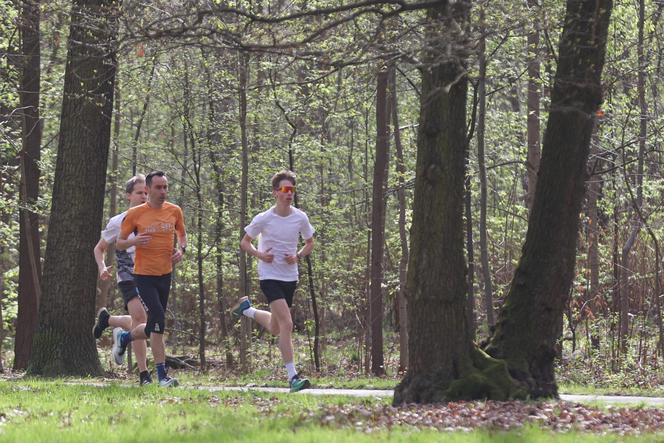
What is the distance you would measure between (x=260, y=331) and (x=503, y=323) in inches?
795

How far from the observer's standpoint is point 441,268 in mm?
9469

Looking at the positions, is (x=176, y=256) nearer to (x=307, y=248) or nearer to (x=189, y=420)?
(x=307, y=248)

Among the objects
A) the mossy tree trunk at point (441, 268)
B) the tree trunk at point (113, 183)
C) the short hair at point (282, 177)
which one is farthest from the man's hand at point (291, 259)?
the tree trunk at point (113, 183)

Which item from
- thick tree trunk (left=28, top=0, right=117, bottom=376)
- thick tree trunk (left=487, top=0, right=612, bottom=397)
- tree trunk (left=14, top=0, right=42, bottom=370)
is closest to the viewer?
thick tree trunk (left=487, top=0, right=612, bottom=397)

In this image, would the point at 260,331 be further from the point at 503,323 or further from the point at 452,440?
the point at 452,440

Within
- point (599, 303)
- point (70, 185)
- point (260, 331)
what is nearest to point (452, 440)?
point (70, 185)

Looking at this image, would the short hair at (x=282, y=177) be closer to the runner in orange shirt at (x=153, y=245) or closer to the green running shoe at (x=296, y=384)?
the runner in orange shirt at (x=153, y=245)

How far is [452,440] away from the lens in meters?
6.83

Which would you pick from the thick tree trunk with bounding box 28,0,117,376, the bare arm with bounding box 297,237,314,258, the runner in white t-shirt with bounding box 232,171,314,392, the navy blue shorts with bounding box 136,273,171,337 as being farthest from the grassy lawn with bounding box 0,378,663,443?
the thick tree trunk with bounding box 28,0,117,376

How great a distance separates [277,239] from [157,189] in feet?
5.03

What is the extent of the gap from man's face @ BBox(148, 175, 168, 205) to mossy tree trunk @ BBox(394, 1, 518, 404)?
3443 mm

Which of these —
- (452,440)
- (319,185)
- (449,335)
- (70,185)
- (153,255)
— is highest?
(319,185)

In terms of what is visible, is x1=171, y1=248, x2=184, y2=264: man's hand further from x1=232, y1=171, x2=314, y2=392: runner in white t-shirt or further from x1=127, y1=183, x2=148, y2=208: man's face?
x1=127, y1=183, x2=148, y2=208: man's face

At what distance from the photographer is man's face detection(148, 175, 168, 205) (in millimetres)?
11656
